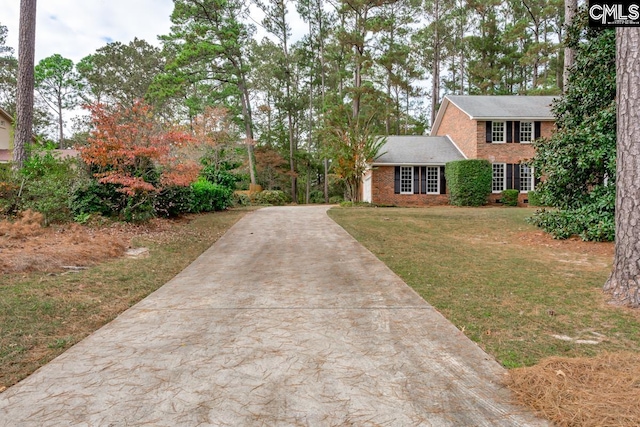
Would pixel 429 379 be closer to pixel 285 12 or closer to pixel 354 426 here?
pixel 354 426

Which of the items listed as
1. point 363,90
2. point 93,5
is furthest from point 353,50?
point 93,5

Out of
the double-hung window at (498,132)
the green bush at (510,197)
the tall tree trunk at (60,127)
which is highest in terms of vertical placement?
the tall tree trunk at (60,127)

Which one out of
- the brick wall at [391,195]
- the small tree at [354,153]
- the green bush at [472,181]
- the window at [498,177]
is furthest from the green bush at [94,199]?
the window at [498,177]

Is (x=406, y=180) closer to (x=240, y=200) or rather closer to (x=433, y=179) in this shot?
(x=433, y=179)

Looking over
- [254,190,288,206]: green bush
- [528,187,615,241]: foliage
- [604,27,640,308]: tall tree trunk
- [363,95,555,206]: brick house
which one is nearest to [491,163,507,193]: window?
[363,95,555,206]: brick house

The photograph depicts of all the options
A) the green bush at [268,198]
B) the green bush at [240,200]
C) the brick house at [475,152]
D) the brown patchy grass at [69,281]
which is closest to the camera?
the brown patchy grass at [69,281]

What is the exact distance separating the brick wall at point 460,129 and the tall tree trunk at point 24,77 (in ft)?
61.9

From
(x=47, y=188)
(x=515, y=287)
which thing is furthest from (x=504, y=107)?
(x=47, y=188)

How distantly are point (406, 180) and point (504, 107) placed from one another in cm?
682

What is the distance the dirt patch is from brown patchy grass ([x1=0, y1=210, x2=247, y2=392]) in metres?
0.01

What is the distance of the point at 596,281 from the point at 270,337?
14.8 feet

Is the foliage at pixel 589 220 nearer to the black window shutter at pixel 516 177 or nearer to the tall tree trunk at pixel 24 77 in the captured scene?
the black window shutter at pixel 516 177

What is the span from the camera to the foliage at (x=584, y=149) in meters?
8.04

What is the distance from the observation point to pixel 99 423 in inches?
76.8
